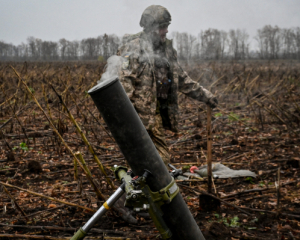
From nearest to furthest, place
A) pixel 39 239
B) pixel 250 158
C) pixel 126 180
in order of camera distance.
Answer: pixel 126 180, pixel 39 239, pixel 250 158

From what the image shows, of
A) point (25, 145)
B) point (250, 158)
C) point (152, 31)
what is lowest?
point (250, 158)

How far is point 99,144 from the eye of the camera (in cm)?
639

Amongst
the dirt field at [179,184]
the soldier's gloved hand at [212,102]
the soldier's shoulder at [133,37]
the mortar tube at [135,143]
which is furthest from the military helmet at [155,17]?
the mortar tube at [135,143]

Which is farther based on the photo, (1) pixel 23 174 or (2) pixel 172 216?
(1) pixel 23 174

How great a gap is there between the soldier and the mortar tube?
157 cm

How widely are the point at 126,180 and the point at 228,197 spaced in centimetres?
240

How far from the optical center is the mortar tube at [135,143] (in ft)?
5.89

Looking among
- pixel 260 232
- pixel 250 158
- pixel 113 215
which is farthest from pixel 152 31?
pixel 250 158

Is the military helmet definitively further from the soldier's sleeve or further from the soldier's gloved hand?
the soldier's gloved hand

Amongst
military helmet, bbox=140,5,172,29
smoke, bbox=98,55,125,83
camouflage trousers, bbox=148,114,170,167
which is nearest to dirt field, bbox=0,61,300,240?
camouflage trousers, bbox=148,114,170,167

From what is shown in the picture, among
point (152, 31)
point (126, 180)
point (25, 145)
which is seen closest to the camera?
point (126, 180)

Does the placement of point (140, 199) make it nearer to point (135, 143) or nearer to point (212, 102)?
point (135, 143)

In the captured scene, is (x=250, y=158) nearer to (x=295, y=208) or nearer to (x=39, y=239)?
(x=295, y=208)

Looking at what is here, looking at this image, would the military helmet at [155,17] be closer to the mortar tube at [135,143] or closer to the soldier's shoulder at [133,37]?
the soldier's shoulder at [133,37]
